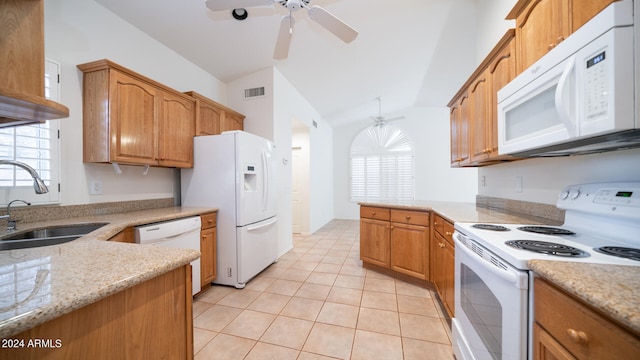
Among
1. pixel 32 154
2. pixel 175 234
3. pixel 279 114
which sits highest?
pixel 279 114

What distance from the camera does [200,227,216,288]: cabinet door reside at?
2295 millimetres

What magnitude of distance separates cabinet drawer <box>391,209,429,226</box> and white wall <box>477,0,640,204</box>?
71 cm

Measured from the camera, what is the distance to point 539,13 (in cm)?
131

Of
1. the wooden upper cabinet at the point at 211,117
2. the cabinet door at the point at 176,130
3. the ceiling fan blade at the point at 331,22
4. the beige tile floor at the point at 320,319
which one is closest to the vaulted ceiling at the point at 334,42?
the ceiling fan blade at the point at 331,22

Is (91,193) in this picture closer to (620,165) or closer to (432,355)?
(432,355)

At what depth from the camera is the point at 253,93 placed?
11.3 feet

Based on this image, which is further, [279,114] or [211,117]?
[279,114]

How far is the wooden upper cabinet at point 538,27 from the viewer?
114cm

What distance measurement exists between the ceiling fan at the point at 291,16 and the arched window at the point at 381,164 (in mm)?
4347

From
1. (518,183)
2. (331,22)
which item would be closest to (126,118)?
(331,22)

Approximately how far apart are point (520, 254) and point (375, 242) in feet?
6.71

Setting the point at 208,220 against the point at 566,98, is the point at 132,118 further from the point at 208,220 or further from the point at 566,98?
the point at 566,98

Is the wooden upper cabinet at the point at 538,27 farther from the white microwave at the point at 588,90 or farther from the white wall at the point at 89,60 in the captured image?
the white wall at the point at 89,60

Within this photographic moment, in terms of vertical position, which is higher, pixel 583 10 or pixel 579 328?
pixel 583 10
